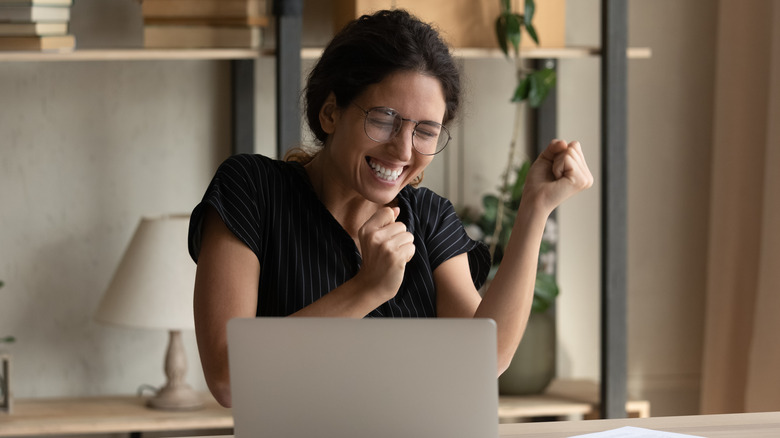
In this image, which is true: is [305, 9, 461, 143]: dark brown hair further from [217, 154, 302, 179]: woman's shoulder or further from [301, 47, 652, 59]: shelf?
[301, 47, 652, 59]: shelf

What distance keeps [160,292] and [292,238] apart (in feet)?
2.98

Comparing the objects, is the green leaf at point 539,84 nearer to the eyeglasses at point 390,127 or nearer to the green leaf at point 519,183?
the green leaf at point 519,183

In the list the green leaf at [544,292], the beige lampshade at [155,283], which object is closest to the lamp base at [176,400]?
the beige lampshade at [155,283]

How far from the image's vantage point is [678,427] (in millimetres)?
1299

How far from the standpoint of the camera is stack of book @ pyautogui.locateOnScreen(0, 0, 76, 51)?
2.09m

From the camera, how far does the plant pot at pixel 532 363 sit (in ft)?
8.12

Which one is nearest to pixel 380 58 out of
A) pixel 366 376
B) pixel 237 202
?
pixel 237 202

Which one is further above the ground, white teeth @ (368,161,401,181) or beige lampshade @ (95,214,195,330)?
white teeth @ (368,161,401,181)

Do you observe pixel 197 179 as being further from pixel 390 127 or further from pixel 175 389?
pixel 390 127

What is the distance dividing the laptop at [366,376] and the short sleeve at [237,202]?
0.39 m

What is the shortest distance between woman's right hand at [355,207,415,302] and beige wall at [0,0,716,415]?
1.36m

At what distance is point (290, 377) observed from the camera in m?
0.96

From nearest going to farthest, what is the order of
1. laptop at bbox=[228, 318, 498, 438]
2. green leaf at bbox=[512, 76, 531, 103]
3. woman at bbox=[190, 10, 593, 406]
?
laptop at bbox=[228, 318, 498, 438], woman at bbox=[190, 10, 593, 406], green leaf at bbox=[512, 76, 531, 103]

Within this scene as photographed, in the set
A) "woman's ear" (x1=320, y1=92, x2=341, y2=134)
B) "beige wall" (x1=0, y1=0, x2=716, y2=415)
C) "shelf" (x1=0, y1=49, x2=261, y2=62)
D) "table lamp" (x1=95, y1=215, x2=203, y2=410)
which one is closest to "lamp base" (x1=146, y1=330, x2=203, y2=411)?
"table lamp" (x1=95, y1=215, x2=203, y2=410)
